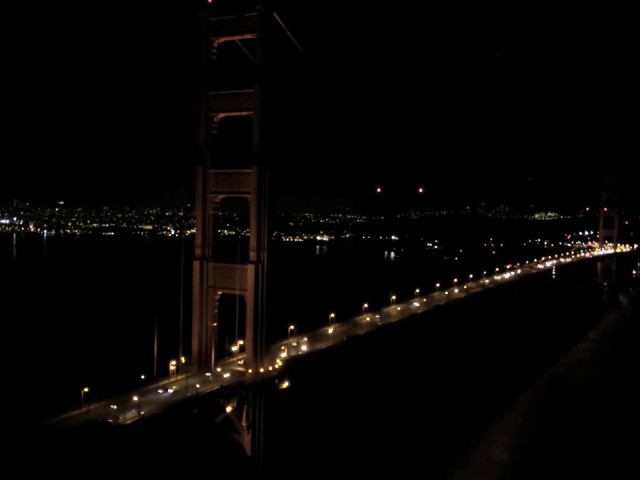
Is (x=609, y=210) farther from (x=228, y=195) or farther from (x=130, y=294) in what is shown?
(x=228, y=195)

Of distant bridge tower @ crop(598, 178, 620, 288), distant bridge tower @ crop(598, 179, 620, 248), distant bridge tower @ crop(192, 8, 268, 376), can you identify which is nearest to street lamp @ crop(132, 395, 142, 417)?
distant bridge tower @ crop(192, 8, 268, 376)

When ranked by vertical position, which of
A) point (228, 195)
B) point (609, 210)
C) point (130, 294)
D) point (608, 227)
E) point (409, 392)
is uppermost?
point (228, 195)

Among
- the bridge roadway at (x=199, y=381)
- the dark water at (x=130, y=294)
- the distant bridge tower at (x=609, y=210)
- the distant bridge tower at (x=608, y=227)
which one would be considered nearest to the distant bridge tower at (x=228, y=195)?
the bridge roadway at (x=199, y=381)

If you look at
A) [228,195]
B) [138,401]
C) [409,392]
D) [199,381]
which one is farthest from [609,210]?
[138,401]

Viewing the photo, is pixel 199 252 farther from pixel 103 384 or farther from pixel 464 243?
pixel 464 243

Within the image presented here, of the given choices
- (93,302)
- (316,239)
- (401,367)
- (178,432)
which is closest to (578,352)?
(401,367)

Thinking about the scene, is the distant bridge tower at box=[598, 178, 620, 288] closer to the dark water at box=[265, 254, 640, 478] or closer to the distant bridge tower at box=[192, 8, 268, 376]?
the dark water at box=[265, 254, 640, 478]
